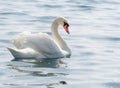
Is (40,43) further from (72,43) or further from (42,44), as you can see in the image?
(72,43)

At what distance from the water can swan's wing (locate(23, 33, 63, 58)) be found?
25 cm

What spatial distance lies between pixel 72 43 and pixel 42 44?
2.22 metres

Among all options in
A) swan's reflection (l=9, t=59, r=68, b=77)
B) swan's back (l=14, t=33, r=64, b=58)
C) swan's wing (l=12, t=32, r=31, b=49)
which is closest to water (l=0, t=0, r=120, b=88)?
swan's reflection (l=9, t=59, r=68, b=77)

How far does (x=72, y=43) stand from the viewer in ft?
57.3

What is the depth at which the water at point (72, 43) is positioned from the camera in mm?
12789

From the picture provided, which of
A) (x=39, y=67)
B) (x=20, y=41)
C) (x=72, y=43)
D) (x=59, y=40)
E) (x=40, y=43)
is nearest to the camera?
(x=39, y=67)

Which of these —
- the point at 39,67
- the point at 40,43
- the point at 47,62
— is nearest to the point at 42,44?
the point at 40,43

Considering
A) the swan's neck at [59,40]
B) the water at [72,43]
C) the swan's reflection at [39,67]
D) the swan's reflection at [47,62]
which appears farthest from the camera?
the swan's neck at [59,40]

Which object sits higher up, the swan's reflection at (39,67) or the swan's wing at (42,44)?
the swan's wing at (42,44)

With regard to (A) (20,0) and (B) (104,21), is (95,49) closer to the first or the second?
(B) (104,21)

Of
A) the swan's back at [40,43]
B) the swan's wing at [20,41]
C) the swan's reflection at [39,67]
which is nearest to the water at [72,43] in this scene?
the swan's reflection at [39,67]

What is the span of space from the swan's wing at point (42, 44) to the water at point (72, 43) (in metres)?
0.25

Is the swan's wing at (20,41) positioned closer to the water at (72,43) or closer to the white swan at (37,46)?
the white swan at (37,46)

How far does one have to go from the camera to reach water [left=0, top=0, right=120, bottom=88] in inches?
504
